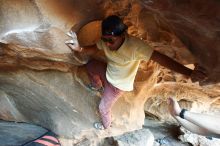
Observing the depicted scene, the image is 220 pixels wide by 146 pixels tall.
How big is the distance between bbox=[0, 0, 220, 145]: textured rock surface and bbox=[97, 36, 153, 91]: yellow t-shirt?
20 centimetres

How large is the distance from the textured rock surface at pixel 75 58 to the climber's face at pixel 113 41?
0.21 metres

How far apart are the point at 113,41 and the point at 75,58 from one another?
351mm

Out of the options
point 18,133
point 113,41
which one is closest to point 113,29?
point 113,41

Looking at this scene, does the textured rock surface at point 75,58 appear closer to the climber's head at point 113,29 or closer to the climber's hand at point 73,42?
the climber's hand at point 73,42

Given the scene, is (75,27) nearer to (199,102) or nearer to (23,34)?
(23,34)

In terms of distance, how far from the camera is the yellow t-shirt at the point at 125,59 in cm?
222

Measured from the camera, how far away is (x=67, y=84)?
287cm

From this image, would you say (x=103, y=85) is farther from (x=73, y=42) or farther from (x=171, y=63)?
(x=171, y=63)

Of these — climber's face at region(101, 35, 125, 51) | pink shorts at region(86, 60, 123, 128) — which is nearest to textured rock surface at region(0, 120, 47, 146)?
pink shorts at region(86, 60, 123, 128)

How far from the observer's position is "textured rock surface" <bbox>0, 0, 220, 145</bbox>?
189 centimetres

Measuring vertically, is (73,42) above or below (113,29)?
below

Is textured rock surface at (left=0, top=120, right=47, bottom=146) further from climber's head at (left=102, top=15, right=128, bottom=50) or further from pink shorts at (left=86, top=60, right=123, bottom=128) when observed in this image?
climber's head at (left=102, top=15, right=128, bottom=50)

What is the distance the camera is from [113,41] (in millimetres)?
2232

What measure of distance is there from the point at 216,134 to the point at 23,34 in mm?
1355
